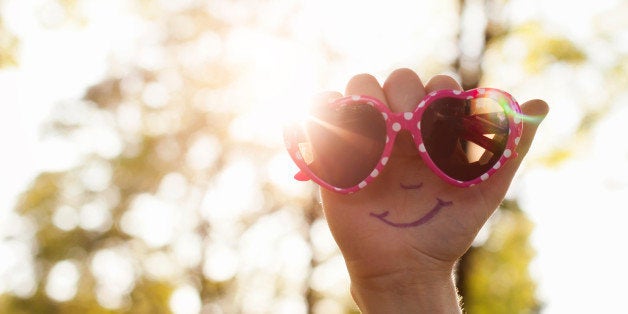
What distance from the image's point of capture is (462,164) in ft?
7.41

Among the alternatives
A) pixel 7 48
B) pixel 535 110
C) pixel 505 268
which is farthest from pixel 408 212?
pixel 505 268

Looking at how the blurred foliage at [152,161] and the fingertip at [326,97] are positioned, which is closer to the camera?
the fingertip at [326,97]

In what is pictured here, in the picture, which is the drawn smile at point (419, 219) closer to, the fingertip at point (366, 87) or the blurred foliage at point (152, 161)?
the fingertip at point (366, 87)

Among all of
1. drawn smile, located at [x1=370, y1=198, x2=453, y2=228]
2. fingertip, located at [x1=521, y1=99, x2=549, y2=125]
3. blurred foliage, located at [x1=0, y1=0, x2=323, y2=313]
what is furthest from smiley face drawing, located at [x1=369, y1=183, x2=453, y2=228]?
blurred foliage, located at [x1=0, y1=0, x2=323, y2=313]

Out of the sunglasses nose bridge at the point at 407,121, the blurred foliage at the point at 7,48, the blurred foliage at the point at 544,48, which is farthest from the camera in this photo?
the blurred foliage at the point at 544,48

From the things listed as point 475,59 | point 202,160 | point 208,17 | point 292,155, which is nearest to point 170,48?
point 208,17

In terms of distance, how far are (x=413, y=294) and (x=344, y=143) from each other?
55 cm

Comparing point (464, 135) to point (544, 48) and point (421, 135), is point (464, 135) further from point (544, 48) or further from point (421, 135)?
point (544, 48)

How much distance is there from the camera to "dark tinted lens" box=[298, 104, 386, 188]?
7.55 ft

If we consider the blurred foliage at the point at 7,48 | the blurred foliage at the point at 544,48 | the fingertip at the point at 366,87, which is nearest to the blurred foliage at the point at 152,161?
the blurred foliage at the point at 7,48

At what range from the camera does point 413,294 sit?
2.21m

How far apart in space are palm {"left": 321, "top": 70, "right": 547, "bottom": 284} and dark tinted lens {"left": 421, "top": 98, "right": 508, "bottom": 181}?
0.08 metres

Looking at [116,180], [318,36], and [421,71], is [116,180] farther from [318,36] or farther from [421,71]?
[421,71]

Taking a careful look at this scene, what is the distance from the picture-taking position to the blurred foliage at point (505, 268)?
15.2m
